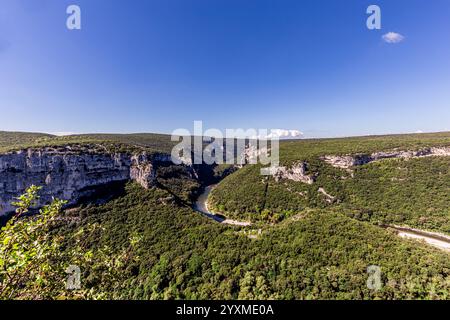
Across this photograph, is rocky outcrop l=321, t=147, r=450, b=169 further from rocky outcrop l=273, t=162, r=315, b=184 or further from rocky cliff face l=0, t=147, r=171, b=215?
rocky cliff face l=0, t=147, r=171, b=215

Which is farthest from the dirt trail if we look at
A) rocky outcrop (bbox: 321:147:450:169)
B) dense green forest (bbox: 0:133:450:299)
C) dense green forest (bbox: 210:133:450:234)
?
rocky outcrop (bbox: 321:147:450:169)

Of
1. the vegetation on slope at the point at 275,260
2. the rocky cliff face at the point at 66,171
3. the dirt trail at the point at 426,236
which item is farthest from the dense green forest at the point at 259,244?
the rocky cliff face at the point at 66,171

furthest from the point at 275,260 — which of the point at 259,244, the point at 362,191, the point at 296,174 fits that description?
the point at 362,191

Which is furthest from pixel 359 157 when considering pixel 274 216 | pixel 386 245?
pixel 386 245

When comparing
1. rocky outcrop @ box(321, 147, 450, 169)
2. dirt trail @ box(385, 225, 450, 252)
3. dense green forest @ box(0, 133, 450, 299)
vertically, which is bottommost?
dirt trail @ box(385, 225, 450, 252)

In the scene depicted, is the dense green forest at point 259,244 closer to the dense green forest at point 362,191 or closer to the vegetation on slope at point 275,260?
the vegetation on slope at point 275,260
